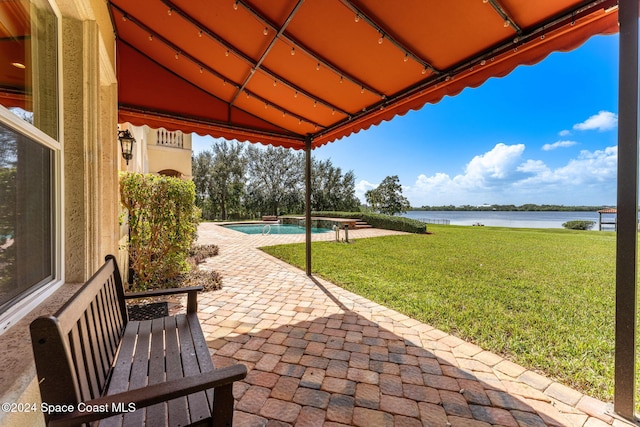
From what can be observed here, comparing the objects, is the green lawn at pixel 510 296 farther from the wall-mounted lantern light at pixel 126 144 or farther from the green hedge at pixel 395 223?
the green hedge at pixel 395 223

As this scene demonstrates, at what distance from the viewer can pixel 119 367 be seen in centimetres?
177

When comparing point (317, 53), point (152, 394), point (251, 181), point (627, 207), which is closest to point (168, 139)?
point (317, 53)

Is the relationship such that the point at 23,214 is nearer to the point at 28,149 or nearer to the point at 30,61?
the point at 28,149

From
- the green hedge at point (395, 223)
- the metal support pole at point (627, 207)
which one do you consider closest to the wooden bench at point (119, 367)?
the metal support pole at point (627, 207)

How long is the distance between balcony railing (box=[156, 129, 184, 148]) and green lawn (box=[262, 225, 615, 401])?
945 cm

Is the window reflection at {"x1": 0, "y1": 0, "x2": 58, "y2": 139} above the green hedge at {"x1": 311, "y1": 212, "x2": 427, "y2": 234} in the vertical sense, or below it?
above

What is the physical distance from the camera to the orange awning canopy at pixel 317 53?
2.34 metres

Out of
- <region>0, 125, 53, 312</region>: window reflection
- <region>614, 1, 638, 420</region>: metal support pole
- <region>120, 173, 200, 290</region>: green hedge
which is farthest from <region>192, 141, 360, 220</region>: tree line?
<region>614, 1, 638, 420</region>: metal support pole

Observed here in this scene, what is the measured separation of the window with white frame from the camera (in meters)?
1.51

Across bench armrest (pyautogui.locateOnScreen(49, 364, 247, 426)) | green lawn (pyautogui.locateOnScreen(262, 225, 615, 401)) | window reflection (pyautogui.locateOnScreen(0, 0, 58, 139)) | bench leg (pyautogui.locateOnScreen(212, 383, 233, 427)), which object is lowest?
green lawn (pyautogui.locateOnScreen(262, 225, 615, 401))

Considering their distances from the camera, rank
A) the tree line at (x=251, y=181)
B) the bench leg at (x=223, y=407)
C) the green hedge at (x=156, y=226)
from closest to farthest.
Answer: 1. the bench leg at (x=223, y=407)
2. the green hedge at (x=156, y=226)
3. the tree line at (x=251, y=181)

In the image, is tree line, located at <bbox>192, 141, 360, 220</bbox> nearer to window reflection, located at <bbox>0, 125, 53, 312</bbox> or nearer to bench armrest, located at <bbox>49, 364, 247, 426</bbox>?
window reflection, located at <bbox>0, 125, 53, 312</bbox>

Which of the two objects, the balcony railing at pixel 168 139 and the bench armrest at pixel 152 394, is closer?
the bench armrest at pixel 152 394

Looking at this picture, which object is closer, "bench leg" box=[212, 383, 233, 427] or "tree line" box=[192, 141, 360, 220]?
"bench leg" box=[212, 383, 233, 427]
